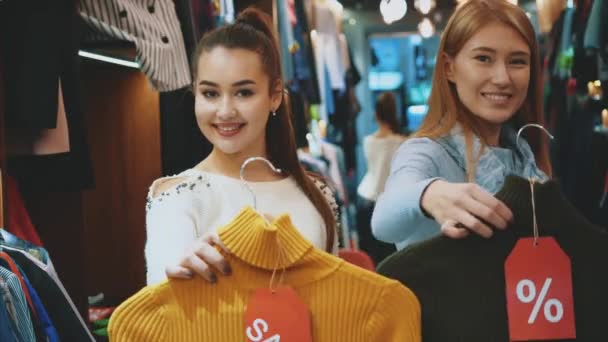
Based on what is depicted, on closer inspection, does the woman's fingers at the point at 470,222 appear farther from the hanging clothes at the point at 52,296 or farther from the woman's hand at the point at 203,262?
the hanging clothes at the point at 52,296

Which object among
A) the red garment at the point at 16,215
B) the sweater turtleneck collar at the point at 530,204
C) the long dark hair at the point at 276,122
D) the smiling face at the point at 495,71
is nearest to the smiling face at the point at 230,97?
the long dark hair at the point at 276,122

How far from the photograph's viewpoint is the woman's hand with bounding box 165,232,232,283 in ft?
3.48

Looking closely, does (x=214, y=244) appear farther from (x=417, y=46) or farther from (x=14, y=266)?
(x=417, y=46)

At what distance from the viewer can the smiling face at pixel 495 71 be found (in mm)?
1289

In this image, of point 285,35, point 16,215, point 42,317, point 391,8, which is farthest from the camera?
point 285,35

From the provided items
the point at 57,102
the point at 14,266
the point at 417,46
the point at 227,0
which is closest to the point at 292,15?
the point at 227,0

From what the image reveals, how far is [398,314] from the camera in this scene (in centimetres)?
107

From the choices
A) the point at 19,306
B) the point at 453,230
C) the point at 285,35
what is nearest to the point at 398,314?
the point at 453,230

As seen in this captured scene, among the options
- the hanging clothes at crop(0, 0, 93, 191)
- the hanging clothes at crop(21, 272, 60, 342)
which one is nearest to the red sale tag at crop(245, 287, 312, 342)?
the hanging clothes at crop(21, 272, 60, 342)

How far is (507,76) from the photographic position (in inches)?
50.4

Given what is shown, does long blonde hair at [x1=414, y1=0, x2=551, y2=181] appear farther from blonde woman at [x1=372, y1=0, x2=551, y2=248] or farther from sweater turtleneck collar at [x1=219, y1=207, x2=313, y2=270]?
sweater turtleneck collar at [x1=219, y1=207, x2=313, y2=270]

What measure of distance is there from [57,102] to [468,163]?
1107mm

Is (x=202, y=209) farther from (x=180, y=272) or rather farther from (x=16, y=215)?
(x=16, y=215)

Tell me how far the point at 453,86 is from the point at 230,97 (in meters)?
0.41
